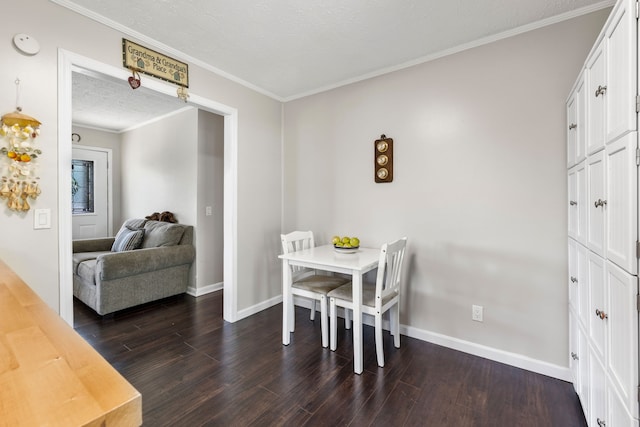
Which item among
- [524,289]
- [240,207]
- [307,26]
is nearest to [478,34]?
[307,26]

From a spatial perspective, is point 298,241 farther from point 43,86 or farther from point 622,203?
point 622,203

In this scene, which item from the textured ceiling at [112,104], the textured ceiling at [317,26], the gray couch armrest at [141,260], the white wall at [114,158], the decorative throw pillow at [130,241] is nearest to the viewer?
the textured ceiling at [317,26]

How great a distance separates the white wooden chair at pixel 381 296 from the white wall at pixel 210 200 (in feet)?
7.02

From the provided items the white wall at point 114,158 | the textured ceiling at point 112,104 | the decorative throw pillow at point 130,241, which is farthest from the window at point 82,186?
the decorative throw pillow at point 130,241

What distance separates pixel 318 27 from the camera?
2.10m

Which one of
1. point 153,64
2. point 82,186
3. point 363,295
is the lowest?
point 363,295

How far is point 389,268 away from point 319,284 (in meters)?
0.64

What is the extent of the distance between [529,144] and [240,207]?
2486 mm

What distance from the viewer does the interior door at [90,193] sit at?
486cm

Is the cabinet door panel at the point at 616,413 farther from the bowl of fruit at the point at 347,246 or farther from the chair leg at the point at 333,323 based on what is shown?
the bowl of fruit at the point at 347,246

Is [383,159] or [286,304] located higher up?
[383,159]

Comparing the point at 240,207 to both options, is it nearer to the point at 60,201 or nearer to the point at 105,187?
the point at 60,201

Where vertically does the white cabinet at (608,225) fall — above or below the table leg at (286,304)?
above

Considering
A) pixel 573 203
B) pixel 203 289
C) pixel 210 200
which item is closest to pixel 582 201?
pixel 573 203
